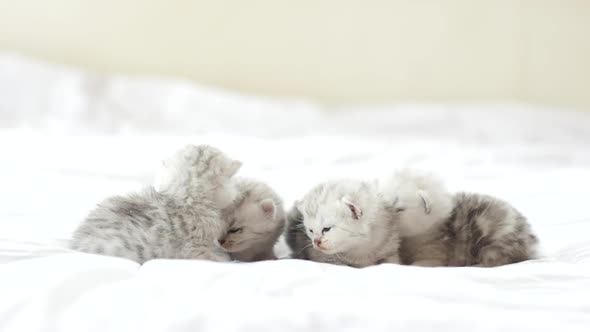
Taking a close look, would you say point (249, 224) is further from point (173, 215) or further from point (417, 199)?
point (417, 199)

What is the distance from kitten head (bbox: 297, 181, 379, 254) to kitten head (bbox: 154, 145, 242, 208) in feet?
0.59

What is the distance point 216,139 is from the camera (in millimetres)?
2523

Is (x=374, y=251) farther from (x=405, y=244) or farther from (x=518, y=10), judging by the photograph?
(x=518, y=10)

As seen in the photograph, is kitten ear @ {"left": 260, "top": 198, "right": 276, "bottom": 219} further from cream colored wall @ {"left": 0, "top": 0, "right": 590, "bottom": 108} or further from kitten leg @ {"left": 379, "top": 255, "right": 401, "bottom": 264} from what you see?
cream colored wall @ {"left": 0, "top": 0, "right": 590, "bottom": 108}

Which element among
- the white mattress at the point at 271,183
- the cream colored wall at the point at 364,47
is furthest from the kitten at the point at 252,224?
the cream colored wall at the point at 364,47

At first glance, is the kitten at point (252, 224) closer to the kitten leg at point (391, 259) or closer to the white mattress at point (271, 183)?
the white mattress at point (271, 183)

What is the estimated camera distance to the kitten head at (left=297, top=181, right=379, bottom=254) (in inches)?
54.2

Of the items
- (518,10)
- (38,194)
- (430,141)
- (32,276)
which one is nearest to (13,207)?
(38,194)

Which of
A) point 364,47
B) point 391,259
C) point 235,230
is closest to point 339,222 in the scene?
point 391,259

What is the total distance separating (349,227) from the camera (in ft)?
4.54

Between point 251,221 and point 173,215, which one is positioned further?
point 251,221

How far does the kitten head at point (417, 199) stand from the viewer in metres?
1.43

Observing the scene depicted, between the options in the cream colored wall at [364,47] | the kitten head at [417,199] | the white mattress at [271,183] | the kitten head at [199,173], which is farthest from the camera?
the cream colored wall at [364,47]

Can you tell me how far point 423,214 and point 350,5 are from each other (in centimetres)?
258
